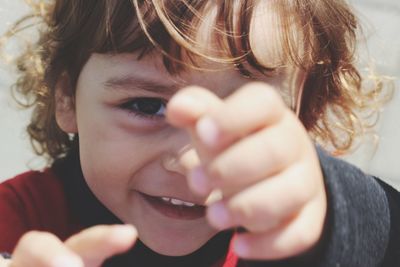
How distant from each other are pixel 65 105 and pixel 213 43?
13.9 inches

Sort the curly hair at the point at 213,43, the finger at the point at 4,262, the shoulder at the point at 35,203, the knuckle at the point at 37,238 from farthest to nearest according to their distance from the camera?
the shoulder at the point at 35,203, the curly hair at the point at 213,43, the finger at the point at 4,262, the knuckle at the point at 37,238

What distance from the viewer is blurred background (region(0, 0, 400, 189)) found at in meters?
1.61

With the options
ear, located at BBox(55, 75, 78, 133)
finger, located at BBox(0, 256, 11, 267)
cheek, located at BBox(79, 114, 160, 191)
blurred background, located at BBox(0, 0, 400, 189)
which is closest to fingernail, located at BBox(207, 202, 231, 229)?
finger, located at BBox(0, 256, 11, 267)

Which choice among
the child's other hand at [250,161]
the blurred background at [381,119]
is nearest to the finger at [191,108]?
the child's other hand at [250,161]

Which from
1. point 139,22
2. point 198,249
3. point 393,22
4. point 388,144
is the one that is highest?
point 139,22

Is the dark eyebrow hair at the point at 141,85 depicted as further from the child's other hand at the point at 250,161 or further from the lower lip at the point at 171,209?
the child's other hand at the point at 250,161

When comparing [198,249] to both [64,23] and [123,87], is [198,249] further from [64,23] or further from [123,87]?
[64,23]

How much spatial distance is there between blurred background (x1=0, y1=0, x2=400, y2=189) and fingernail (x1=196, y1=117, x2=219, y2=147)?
1142mm

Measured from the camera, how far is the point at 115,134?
90 cm

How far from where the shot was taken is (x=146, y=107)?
2.96ft

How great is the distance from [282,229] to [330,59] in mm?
582

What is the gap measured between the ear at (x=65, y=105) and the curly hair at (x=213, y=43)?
0.05 ft

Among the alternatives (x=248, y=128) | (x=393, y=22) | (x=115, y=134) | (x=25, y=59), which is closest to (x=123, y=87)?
(x=115, y=134)

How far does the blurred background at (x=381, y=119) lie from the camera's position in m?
1.61
